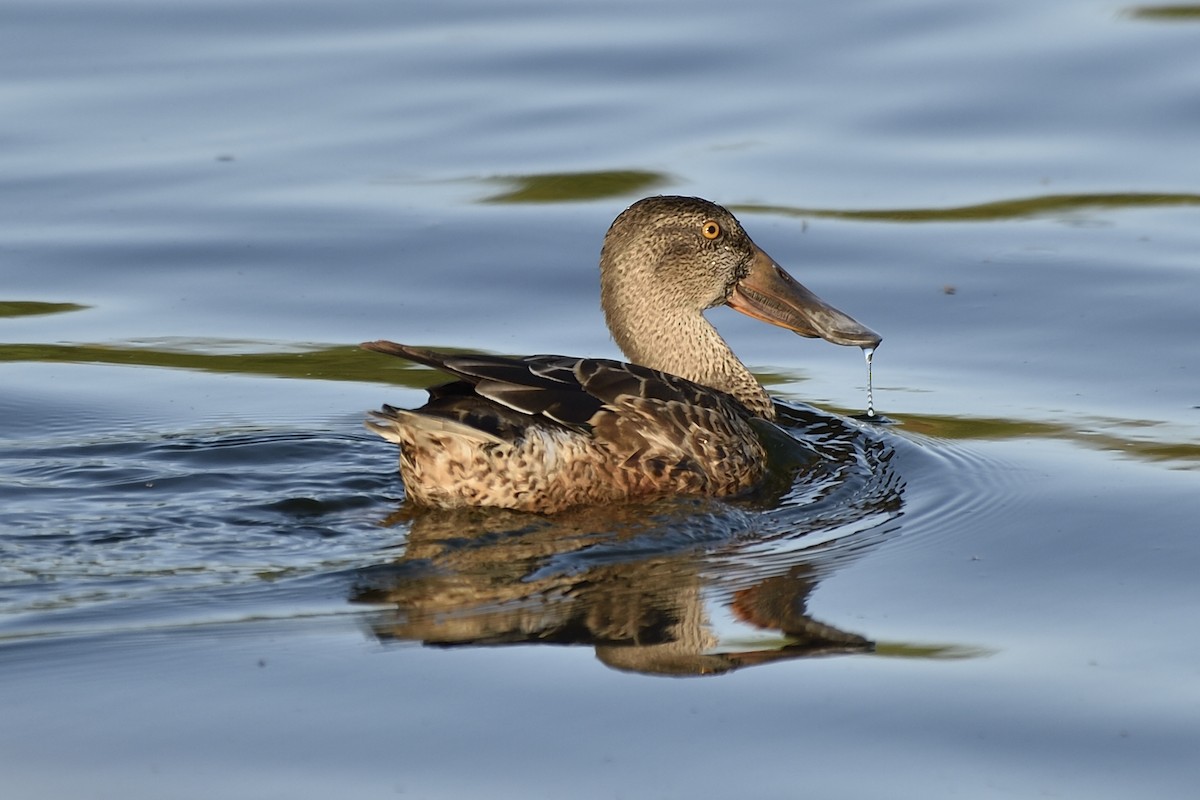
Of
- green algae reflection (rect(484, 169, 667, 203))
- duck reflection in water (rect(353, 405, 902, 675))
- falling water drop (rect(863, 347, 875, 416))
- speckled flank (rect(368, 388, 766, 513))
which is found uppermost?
green algae reflection (rect(484, 169, 667, 203))

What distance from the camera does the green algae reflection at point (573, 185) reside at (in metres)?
12.7

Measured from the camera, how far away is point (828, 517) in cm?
764

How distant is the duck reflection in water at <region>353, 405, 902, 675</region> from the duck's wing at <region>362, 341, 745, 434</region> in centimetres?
39

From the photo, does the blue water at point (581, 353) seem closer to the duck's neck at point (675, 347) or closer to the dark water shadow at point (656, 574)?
the dark water shadow at point (656, 574)

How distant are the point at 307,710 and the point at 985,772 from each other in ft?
6.03

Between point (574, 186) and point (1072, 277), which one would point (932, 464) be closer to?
point (1072, 277)

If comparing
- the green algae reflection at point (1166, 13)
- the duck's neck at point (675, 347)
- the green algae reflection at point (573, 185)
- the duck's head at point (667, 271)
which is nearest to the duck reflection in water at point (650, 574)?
the duck's neck at point (675, 347)

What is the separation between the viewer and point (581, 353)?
399 inches

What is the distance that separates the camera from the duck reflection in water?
6062 millimetres

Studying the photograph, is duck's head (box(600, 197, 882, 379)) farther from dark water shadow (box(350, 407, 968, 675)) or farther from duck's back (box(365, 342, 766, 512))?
duck's back (box(365, 342, 766, 512))

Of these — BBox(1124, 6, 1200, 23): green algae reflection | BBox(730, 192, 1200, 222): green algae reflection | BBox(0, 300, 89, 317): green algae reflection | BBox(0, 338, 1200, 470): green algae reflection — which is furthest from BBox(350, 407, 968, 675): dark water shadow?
BBox(1124, 6, 1200, 23): green algae reflection

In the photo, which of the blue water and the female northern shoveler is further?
the female northern shoveler

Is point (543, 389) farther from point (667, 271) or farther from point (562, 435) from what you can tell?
point (667, 271)

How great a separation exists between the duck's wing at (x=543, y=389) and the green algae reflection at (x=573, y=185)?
488 centimetres
